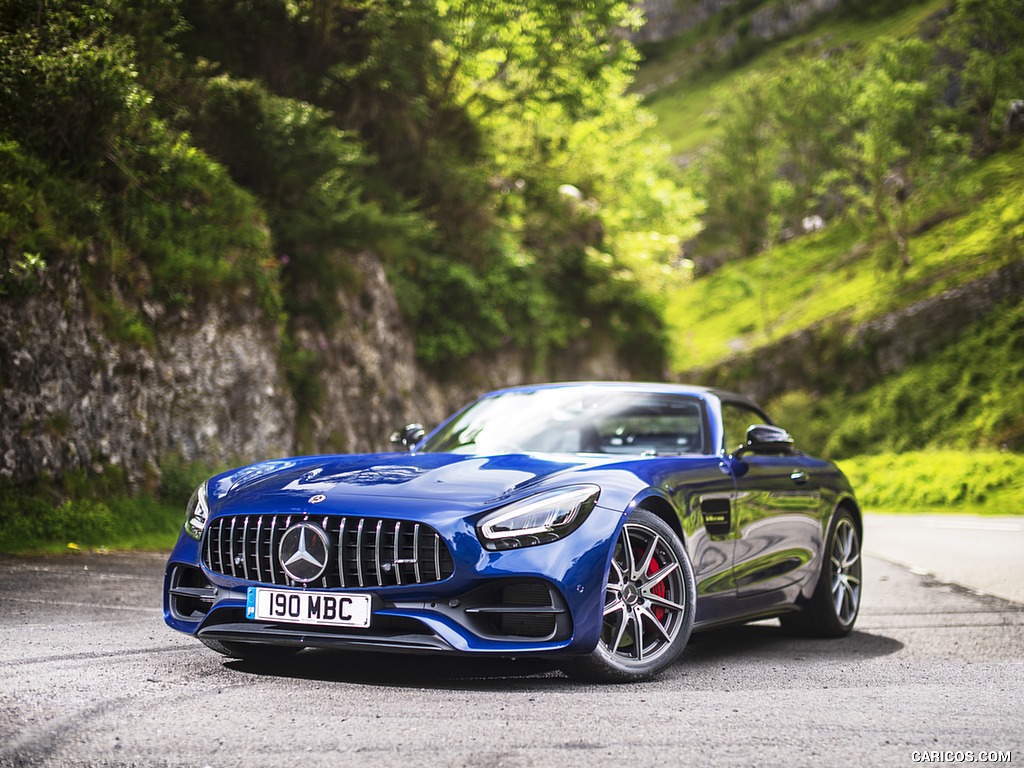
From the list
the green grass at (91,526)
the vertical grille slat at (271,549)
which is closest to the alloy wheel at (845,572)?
the vertical grille slat at (271,549)

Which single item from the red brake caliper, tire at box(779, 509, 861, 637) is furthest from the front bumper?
tire at box(779, 509, 861, 637)

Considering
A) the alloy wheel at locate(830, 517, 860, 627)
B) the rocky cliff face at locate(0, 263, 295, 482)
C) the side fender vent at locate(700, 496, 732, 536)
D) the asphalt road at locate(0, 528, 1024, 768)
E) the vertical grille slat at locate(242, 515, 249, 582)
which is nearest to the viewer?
the asphalt road at locate(0, 528, 1024, 768)

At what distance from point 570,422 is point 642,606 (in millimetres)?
1826

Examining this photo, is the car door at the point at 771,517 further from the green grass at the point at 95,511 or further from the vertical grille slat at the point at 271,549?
the green grass at the point at 95,511

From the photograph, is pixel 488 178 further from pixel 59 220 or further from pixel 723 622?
pixel 723 622

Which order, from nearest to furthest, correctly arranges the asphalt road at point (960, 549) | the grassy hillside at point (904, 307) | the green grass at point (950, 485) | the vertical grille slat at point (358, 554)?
the vertical grille slat at point (358, 554)
the asphalt road at point (960, 549)
the green grass at point (950, 485)
the grassy hillside at point (904, 307)

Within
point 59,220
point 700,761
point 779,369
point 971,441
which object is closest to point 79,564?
point 59,220

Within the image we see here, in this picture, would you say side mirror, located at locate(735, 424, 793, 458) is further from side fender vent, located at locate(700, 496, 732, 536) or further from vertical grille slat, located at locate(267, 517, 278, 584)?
vertical grille slat, located at locate(267, 517, 278, 584)

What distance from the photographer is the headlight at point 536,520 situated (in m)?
4.64

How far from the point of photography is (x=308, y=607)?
4688mm

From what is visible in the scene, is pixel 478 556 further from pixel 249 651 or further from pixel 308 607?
pixel 249 651

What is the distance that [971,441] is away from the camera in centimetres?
3419

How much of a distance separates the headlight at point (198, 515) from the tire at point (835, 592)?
3.86 metres

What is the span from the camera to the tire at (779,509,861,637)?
7.36 metres
